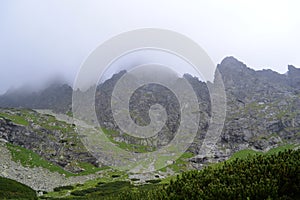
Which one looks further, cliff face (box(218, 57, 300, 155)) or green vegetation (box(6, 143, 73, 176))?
cliff face (box(218, 57, 300, 155))

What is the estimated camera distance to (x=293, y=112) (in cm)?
14950

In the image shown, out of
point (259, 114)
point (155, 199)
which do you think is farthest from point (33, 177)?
point (259, 114)

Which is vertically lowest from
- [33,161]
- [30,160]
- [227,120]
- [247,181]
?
[33,161]

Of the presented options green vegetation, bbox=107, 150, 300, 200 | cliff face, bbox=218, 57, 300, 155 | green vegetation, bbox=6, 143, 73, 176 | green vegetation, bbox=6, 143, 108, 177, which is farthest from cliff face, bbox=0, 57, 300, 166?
green vegetation, bbox=107, 150, 300, 200

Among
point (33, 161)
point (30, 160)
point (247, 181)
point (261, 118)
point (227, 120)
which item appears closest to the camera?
point (247, 181)

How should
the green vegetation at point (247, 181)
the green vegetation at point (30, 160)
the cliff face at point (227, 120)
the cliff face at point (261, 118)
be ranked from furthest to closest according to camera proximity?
the cliff face at point (261, 118) < the cliff face at point (227, 120) < the green vegetation at point (30, 160) < the green vegetation at point (247, 181)

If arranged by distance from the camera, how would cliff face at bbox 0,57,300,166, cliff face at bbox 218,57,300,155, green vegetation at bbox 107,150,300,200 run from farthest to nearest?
cliff face at bbox 218,57,300,155 < cliff face at bbox 0,57,300,166 < green vegetation at bbox 107,150,300,200

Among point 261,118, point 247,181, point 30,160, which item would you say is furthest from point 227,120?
point 247,181

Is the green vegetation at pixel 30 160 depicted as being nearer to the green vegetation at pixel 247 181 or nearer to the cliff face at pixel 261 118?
the cliff face at pixel 261 118

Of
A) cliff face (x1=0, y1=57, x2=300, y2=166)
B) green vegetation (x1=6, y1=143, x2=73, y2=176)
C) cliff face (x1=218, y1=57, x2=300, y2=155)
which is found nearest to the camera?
green vegetation (x1=6, y1=143, x2=73, y2=176)

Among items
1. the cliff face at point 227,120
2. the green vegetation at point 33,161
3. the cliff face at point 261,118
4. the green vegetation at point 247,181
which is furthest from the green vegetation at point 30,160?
the green vegetation at point 247,181

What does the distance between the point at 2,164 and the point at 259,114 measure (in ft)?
400

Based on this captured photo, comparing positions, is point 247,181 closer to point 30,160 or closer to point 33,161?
point 33,161

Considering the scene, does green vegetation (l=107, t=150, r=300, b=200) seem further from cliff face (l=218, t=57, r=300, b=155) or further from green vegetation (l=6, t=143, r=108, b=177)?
cliff face (l=218, t=57, r=300, b=155)
